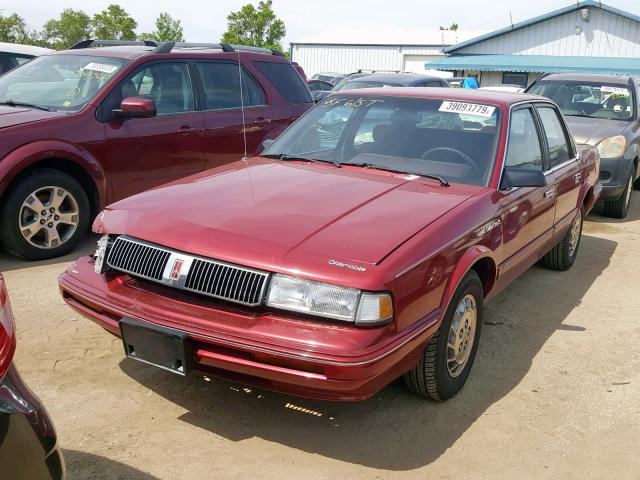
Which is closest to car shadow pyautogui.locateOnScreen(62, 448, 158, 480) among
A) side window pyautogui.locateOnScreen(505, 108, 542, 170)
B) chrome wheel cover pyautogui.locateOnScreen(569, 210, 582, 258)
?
side window pyautogui.locateOnScreen(505, 108, 542, 170)

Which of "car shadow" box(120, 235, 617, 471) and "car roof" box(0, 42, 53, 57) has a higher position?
"car roof" box(0, 42, 53, 57)

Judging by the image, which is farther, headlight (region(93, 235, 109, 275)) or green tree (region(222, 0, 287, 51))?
green tree (region(222, 0, 287, 51))

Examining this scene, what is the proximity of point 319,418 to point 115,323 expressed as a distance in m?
1.11

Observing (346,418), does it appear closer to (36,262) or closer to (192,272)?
(192,272)

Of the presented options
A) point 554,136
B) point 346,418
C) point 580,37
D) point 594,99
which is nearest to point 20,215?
point 346,418

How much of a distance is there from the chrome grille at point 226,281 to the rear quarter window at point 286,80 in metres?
4.68

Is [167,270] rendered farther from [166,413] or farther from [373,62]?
[373,62]

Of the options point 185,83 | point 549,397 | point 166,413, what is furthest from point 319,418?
point 185,83

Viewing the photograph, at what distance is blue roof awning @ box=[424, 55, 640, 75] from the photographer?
2922cm

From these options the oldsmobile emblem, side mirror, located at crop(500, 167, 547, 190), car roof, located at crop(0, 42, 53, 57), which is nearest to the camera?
the oldsmobile emblem

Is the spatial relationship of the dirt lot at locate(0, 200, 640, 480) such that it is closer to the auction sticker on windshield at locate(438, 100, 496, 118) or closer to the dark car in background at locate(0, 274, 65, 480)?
the dark car in background at locate(0, 274, 65, 480)

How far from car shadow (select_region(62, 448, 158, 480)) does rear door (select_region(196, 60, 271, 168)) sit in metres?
4.02

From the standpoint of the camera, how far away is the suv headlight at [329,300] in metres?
2.78

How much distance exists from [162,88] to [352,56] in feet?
153
